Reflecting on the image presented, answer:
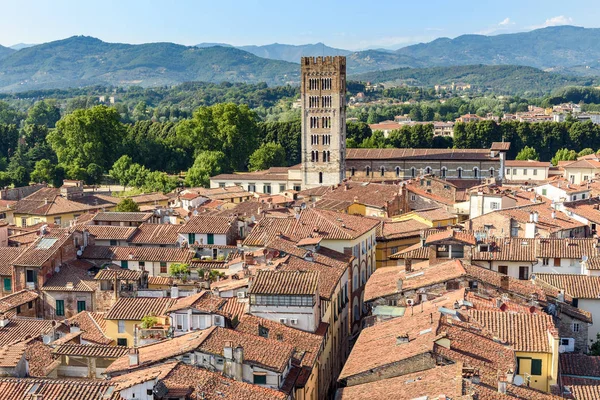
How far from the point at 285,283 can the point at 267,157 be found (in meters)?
85.9

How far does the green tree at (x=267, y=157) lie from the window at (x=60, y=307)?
248 feet

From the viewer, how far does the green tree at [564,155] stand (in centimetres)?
12488

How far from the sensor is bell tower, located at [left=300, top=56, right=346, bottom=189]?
93562mm

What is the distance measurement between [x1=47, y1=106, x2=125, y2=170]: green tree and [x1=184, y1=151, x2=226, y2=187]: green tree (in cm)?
1708

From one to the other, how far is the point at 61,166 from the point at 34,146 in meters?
24.9

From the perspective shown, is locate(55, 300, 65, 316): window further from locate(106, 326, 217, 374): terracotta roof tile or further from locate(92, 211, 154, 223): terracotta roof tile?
locate(92, 211, 154, 223): terracotta roof tile

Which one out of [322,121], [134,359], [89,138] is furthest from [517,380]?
[89,138]

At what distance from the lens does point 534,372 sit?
26.3 m

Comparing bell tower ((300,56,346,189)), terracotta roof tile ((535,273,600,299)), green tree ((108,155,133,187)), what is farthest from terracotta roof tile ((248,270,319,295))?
green tree ((108,155,133,187))

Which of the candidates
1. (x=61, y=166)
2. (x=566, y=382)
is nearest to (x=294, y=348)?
(x=566, y=382)

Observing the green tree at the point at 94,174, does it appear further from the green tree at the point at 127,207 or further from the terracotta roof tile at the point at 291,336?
the terracotta roof tile at the point at 291,336

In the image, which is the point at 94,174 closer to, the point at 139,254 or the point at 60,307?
the point at 139,254

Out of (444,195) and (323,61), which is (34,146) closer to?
(323,61)

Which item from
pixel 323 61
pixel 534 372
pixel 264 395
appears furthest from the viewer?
pixel 323 61
